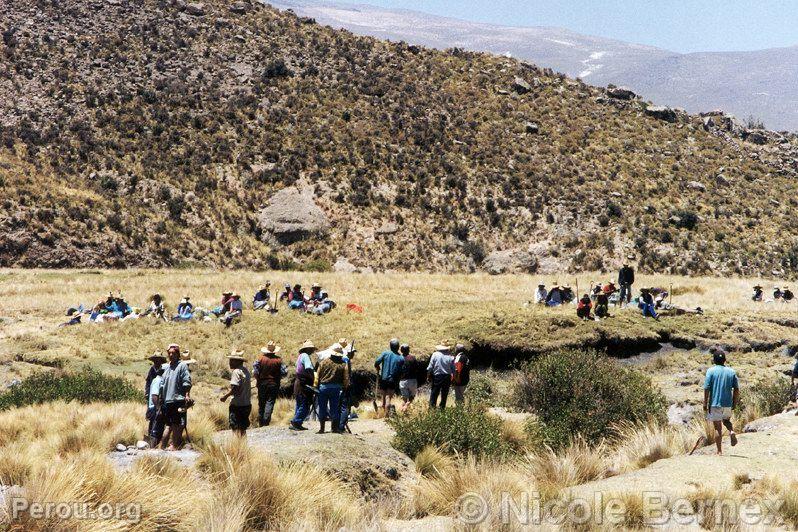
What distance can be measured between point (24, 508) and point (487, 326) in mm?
18605

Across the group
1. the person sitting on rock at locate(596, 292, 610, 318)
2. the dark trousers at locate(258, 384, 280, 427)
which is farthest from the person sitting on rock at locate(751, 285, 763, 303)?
the dark trousers at locate(258, 384, 280, 427)

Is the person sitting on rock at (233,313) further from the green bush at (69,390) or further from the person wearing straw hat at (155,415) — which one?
the person wearing straw hat at (155,415)

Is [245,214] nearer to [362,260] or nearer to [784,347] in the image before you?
[362,260]

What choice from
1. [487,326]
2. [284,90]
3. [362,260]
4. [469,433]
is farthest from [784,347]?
[284,90]

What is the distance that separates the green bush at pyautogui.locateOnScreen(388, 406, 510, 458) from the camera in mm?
11535

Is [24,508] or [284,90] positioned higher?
[284,90]

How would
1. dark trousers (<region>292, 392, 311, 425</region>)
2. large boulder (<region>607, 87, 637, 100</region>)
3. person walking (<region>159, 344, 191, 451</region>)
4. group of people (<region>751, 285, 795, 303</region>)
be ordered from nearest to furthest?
person walking (<region>159, 344, 191, 451</region>) → dark trousers (<region>292, 392, 311, 425</region>) → group of people (<region>751, 285, 795, 303</region>) → large boulder (<region>607, 87, 637, 100</region>)

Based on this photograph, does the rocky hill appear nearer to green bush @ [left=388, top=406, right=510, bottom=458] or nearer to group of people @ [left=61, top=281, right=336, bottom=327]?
group of people @ [left=61, top=281, right=336, bottom=327]

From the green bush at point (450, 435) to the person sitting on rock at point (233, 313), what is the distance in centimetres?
1395

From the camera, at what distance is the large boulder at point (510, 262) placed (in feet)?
165

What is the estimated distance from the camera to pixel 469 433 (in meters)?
11.8

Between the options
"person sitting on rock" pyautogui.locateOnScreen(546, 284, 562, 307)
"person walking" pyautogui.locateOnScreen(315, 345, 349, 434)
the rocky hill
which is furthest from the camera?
the rocky hill

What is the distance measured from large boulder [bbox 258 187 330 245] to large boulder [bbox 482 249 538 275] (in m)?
13.4

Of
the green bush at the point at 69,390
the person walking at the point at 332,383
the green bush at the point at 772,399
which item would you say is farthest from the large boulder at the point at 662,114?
the person walking at the point at 332,383
